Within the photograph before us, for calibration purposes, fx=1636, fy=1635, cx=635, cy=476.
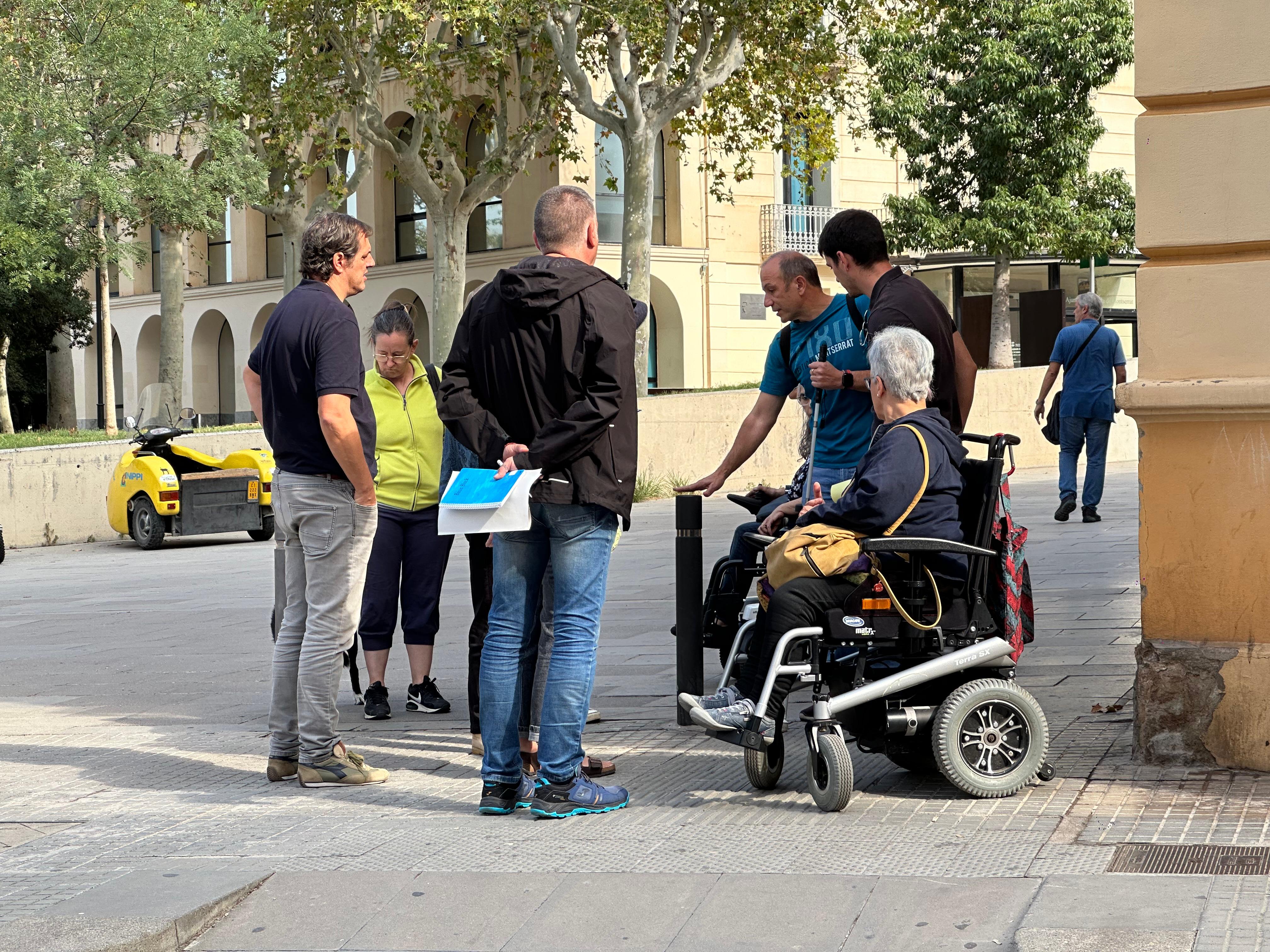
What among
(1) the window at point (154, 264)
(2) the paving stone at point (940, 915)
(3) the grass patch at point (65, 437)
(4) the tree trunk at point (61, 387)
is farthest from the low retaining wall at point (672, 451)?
(1) the window at point (154, 264)

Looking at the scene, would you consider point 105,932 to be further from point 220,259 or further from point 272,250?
point 220,259

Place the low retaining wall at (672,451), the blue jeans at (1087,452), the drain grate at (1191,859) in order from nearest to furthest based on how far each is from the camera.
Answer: the drain grate at (1191,859), the blue jeans at (1087,452), the low retaining wall at (672,451)

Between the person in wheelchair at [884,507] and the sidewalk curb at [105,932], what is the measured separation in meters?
1.70

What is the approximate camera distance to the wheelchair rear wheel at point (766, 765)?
532 centimetres

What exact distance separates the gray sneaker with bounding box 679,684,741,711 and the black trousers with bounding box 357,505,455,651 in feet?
6.76

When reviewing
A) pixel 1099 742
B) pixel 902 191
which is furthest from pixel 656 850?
pixel 902 191

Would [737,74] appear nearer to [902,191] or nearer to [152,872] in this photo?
[902,191]

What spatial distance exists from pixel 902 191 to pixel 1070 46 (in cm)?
806

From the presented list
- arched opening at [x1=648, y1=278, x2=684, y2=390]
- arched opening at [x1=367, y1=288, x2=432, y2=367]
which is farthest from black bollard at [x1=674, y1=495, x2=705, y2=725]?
arched opening at [x1=367, y1=288, x2=432, y2=367]

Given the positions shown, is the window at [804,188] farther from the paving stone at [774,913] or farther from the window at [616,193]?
the paving stone at [774,913]

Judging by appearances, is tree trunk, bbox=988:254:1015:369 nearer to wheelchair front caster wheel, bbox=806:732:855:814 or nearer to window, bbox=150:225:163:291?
window, bbox=150:225:163:291

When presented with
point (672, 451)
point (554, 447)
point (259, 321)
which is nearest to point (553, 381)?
point (554, 447)

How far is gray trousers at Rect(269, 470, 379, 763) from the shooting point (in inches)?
228

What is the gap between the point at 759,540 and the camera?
6156mm
